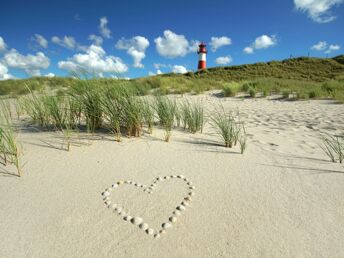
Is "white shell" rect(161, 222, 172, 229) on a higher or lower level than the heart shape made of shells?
lower

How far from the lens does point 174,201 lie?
1533 mm

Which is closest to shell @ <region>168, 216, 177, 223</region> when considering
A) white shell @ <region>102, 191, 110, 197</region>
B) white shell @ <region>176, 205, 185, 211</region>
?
white shell @ <region>176, 205, 185, 211</region>

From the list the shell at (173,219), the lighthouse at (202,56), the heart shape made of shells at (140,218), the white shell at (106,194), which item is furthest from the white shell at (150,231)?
the lighthouse at (202,56)

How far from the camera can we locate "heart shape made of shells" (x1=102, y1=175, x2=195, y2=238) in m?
1.28

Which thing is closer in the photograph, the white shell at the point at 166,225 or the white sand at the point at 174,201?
the white sand at the point at 174,201

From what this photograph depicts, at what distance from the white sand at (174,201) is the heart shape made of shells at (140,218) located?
0.03 m

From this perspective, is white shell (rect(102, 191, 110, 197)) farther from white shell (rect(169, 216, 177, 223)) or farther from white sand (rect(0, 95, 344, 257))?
white shell (rect(169, 216, 177, 223))

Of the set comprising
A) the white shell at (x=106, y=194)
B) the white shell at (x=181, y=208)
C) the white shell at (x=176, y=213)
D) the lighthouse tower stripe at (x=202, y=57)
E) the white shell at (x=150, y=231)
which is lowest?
the white shell at (x=150, y=231)

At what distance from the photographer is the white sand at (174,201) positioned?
117 cm

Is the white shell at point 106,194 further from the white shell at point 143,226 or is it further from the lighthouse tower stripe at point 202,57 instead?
the lighthouse tower stripe at point 202,57

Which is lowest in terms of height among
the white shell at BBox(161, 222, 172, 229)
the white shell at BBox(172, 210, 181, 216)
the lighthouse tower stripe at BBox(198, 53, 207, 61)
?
the white shell at BBox(161, 222, 172, 229)

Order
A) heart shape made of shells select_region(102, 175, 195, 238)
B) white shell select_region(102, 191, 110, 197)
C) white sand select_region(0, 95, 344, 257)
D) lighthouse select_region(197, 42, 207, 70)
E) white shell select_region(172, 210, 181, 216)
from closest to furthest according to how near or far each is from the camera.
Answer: white sand select_region(0, 95, 344, 257) < heart shape made of shells select_region(102, 175, 195, 238) < white shell select_region(172, 210, 181, 216) < white shell select_region(102, 191, 110, 197) < lighthouse select_region(197, 42, 207, 70)

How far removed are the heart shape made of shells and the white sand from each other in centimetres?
3

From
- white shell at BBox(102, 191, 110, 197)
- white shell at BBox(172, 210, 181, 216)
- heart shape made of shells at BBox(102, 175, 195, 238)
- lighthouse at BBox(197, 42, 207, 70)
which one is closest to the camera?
heart shape made of shells at BBox(102, 175, 195, 238)
